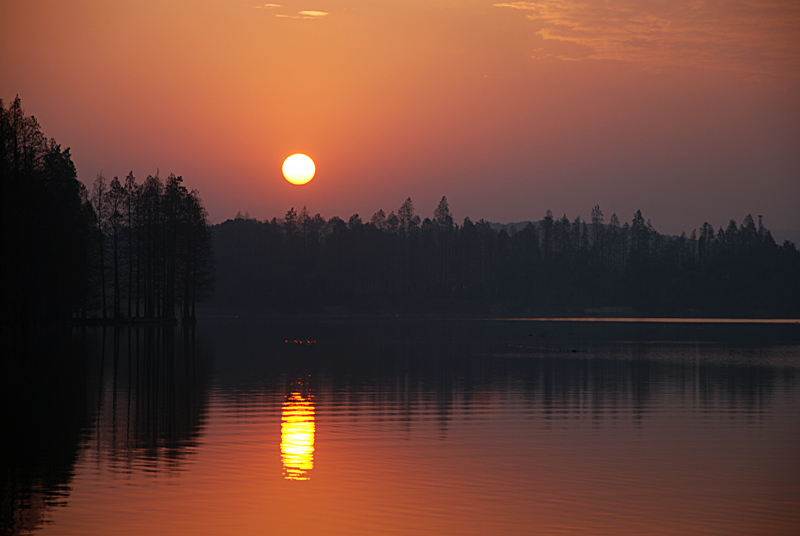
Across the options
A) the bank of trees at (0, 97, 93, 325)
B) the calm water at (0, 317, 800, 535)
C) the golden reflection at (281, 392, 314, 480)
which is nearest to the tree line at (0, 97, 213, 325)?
the bank of trees at (0, 97, 93, 325)

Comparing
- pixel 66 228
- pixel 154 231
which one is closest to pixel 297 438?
pixel 66 228

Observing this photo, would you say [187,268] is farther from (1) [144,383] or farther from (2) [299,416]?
(2) [299,416]

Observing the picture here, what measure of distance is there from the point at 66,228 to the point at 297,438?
63.0 m

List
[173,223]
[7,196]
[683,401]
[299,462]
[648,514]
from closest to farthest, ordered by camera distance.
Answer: [648,514], [299,462], [683,401], [7,196], [173,223]

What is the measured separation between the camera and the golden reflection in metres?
19.0

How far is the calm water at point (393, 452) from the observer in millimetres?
14695

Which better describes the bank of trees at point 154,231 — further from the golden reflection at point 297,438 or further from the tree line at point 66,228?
the golden reflection at point 297,438

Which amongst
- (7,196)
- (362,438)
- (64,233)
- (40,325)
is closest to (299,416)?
(362,438)

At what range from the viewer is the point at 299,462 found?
782 inches

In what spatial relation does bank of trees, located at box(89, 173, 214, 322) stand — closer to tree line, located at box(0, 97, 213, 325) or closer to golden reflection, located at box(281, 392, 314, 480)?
tree line, located at box(0, 97, 213, 325)

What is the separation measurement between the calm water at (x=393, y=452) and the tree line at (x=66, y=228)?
28321 mm

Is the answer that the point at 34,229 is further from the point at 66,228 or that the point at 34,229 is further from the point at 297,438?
the point at 297,438

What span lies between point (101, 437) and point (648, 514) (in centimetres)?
1408

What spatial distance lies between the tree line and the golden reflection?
40.1 metres
